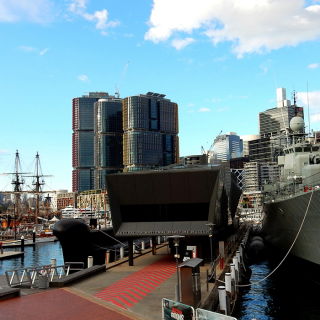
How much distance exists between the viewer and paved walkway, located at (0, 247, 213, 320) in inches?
586

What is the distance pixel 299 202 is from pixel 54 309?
18042 millimetres

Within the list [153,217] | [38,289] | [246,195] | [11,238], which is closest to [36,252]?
[11,238]

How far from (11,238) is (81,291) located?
6946cm

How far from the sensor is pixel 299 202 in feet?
81.6

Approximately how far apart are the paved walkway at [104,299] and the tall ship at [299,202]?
7945mm

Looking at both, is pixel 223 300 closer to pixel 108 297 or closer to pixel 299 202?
pixel 108 297

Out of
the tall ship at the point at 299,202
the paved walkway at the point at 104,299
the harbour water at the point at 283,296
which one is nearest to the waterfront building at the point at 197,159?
the tall ship at the point at 299,202

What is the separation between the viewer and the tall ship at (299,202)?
23.0 meters

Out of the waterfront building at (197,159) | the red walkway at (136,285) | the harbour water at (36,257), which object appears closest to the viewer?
the red walkway at (136,285)

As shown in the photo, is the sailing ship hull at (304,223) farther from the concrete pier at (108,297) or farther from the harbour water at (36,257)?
the harbour water at (36,257)

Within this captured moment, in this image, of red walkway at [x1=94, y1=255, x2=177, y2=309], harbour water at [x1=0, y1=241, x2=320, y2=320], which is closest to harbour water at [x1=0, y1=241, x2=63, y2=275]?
red walkway at [x1=94, y1=255, x2=177, y2=309]

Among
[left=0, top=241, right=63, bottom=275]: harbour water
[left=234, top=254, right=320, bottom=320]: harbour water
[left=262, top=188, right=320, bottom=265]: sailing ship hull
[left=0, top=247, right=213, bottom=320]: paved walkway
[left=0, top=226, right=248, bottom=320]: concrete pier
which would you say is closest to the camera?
[left=0, top=247, right=213, bottom=320]: paved walkway

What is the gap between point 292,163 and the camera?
37.6 meters

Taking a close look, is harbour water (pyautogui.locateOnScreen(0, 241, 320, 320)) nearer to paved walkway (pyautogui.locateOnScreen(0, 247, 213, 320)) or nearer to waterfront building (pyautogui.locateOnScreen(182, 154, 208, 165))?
paved walkway (pyautogui.locateOnScreen(0, 247, 213, 320))
